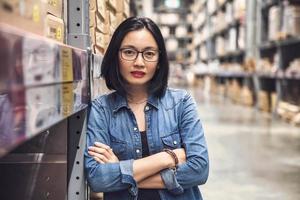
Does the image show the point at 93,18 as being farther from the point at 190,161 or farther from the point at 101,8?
the point at 190,161

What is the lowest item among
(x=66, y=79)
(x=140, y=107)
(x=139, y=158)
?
(x=139, y=158)

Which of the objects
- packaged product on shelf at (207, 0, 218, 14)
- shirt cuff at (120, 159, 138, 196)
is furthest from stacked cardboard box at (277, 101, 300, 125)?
packaged product on shelf at (207, 0, 218, 14)

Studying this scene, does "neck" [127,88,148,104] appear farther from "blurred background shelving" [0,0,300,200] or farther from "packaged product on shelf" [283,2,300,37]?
"packaged product on shelf" [283,2,300,37]

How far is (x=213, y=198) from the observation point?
9.43 feet

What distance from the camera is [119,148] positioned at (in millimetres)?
1702

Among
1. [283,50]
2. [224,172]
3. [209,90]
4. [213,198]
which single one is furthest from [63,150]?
[209,90]

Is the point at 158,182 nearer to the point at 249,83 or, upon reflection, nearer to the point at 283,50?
the point at 283,50

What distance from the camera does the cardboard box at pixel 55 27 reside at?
Result: 1.28 meters

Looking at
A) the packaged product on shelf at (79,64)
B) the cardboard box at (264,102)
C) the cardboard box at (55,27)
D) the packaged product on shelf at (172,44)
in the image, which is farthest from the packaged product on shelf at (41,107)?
the packaged product on shelf at (172,44)

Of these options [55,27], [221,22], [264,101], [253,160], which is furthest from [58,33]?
[221,22]

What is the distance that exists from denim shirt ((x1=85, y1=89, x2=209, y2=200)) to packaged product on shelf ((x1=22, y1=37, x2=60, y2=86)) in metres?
0.72

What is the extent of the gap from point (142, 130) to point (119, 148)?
4.2 inches

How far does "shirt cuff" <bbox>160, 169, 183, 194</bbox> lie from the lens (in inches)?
64.1

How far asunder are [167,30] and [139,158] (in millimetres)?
20013
